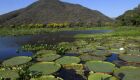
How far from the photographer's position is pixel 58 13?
370ft

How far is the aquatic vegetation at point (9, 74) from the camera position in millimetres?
7644

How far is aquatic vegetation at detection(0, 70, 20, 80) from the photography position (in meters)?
7.64

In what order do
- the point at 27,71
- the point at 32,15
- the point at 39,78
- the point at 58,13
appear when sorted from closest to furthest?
the point at 39,78
the point at 27,71
the point at 32,15
the point at 58,13

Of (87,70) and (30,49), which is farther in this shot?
(30,49)

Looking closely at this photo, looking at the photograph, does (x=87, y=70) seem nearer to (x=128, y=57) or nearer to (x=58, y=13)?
(x=128, y=57)

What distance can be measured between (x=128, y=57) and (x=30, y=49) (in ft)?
20.7

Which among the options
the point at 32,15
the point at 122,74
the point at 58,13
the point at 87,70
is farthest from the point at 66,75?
the point at 58,13

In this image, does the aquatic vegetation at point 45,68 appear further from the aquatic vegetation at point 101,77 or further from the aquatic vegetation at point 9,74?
the aquatic vegetation at point 101,77

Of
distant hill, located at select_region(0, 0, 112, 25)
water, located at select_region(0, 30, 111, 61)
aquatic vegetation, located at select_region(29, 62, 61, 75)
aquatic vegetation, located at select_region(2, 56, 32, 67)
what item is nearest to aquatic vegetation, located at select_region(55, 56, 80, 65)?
aquatic vegetation, located at select_region(29, 62, 61, 75)

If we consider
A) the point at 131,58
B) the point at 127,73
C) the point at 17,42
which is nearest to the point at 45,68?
the point at 127,73

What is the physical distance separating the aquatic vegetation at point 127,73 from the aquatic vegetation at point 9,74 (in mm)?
3044

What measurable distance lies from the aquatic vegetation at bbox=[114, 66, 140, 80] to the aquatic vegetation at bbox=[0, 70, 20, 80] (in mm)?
3044

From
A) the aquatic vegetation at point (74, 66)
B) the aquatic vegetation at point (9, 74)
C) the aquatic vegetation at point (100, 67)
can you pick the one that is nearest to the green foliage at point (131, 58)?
the aquatic vegetation at point (100, 67)

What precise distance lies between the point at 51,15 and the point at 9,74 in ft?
324
